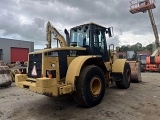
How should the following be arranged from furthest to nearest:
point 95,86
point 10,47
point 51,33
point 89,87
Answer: point 10,47 < point 51,33 < point 95,86 < point 89,87

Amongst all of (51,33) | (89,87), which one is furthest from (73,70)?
(51,33)

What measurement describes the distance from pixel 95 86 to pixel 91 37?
177 centimetres

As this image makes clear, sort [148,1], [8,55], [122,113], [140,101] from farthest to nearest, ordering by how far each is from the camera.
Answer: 1. [8,55]
2. [148,1]
3. [140,101]
4. [122,113]

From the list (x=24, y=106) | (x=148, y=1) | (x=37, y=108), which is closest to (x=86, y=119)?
(x=37, y=108)

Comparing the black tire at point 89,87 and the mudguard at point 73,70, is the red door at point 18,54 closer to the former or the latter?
the black tire at point 89,87

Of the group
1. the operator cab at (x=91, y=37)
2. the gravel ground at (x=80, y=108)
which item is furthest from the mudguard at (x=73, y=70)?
the operator cab at (x=91, y=37)

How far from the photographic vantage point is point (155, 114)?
5.52 meters

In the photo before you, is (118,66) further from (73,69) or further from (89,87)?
(73,69)

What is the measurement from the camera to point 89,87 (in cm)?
607

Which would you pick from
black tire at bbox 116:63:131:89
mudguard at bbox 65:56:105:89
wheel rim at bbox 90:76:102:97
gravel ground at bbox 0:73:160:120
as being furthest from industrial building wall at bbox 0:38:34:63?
mudguard at bbox 65:56:105:89

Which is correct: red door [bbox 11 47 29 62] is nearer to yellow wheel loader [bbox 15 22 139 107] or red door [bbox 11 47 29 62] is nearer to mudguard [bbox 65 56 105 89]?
yellow wheel loader [bbox 15 22 139 107]

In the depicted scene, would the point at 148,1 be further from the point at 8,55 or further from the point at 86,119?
the point at 8,55

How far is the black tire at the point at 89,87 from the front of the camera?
5.86 m

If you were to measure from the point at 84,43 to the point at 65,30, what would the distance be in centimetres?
119
